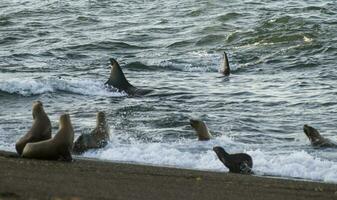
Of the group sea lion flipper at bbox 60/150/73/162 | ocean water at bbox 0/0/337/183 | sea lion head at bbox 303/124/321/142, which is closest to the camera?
sea lion flipper at bbox 60/150/73/162

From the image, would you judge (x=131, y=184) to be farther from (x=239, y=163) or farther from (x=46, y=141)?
(x=239, y=163)

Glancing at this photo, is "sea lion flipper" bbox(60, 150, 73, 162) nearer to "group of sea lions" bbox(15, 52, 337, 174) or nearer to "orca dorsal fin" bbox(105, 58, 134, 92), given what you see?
"group of sea lions" bbox(15, 52, 337, 174)

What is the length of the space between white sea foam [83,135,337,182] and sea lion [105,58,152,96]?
15.9 feet

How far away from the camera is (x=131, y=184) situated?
6.89 meters

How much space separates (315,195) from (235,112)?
663 centimetres

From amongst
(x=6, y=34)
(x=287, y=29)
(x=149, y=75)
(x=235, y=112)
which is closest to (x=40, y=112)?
(x=235, y=112)

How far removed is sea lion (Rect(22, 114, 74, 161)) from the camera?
836 centimetres

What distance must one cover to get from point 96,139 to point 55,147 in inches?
81.1

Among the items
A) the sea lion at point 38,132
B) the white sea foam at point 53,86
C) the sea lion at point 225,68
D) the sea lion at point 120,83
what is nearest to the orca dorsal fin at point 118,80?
the sea lion at point 120,83

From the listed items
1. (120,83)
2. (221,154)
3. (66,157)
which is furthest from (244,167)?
(120,83)

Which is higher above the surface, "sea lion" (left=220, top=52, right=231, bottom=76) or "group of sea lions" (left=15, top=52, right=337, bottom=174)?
"group of sea lions" (left=15, top=52, right=337, bottom=174)

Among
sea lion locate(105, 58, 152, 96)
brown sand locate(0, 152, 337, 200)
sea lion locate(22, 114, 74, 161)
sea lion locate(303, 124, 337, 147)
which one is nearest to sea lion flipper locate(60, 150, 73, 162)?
sea lion locate(22, 114, 74, 161)

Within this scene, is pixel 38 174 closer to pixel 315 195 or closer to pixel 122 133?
pixel 315 195

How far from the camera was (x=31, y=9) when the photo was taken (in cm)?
3228
